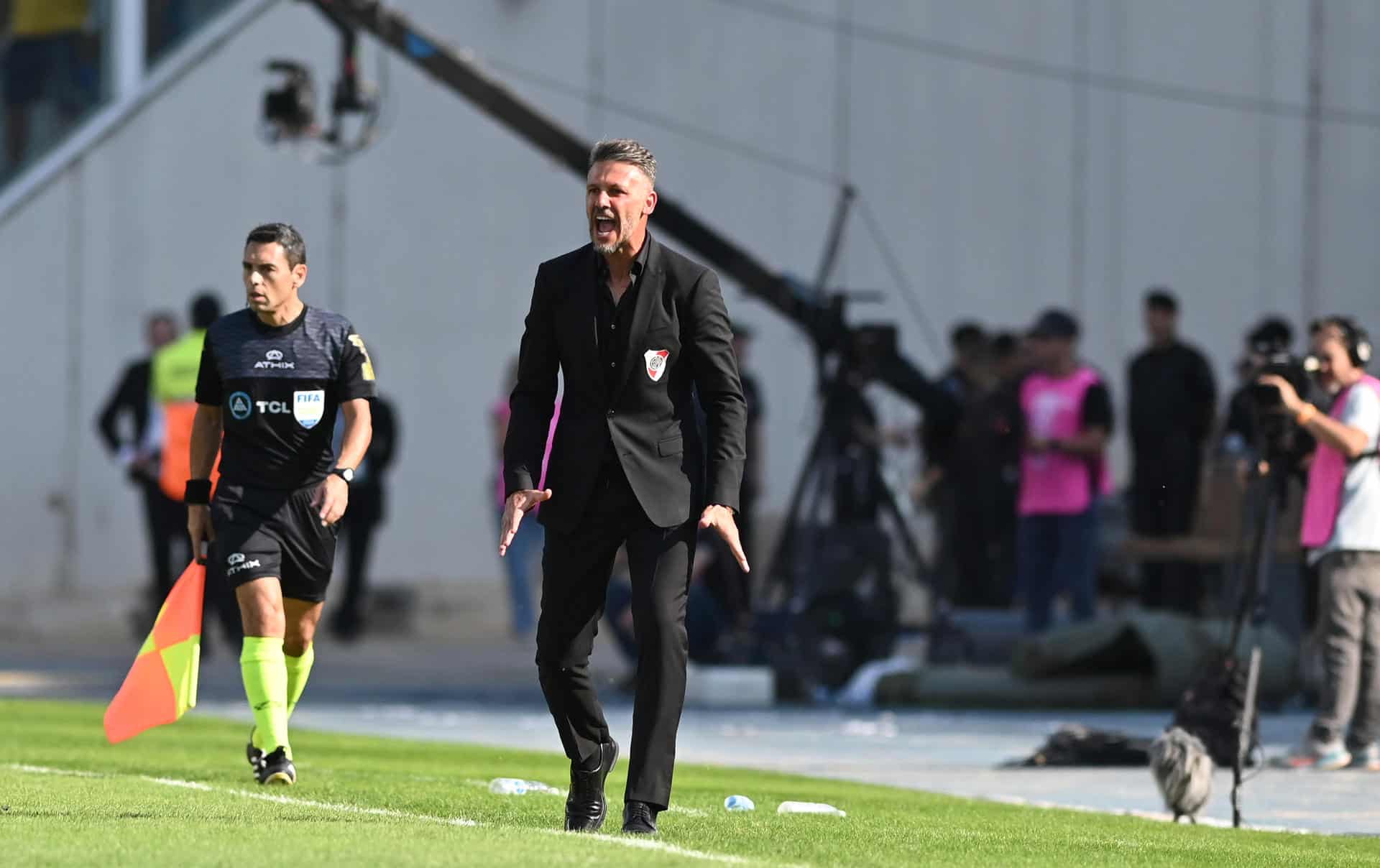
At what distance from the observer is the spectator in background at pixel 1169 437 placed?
17312mm

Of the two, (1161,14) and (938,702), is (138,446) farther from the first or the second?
(1161,14)

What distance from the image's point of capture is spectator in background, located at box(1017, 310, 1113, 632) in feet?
53.2

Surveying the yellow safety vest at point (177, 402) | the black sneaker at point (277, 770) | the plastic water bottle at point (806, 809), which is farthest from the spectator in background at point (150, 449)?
the plastic water bottle at point (806, 809)

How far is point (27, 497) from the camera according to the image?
21.7 meters

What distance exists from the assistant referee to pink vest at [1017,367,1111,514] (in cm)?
741

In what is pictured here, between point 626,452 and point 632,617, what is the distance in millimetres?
457

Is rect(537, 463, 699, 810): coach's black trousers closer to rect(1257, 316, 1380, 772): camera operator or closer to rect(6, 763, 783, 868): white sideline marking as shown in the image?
rect(6, 763, 783, 868): white sideline marking

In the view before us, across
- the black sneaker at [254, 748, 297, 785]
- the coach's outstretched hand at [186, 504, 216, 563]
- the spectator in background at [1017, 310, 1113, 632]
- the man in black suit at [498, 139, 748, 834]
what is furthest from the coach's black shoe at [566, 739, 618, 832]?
the spectator in background at [1017, 310, 1113, 632]

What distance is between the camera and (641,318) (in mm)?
7398

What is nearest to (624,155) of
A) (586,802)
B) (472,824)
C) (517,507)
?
(517,507)

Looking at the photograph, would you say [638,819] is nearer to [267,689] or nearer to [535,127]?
[267,689]

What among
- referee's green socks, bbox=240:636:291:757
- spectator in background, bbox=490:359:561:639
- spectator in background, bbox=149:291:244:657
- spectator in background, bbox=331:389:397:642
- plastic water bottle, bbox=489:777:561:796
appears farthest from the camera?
spectator in background, bbox=331:389:397:642

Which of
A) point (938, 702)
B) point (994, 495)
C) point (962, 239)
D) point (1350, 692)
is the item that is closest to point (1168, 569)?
point (994, 495)

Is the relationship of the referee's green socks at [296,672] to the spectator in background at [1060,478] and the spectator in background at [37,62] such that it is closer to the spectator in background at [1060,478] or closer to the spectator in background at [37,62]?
the spectator in background at [1060,478]
